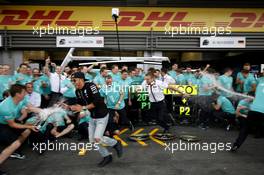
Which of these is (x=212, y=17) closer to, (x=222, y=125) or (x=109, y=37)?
(x=109, y=37)

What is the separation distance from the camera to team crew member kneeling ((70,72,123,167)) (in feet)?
16.1

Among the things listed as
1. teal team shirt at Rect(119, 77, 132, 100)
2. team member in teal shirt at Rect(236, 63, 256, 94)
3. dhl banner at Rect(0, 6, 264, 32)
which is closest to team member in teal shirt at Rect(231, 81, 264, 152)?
team member in teal shirt at Rect(236, 63, 256, 94)

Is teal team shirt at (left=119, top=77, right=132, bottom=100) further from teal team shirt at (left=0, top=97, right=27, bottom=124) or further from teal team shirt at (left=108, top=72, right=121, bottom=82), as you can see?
teal team shirt at (left=0, top=97, right=27, bottom=124)

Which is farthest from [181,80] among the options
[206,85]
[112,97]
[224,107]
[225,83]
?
[112,97]

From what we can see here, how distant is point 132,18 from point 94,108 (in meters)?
9.54

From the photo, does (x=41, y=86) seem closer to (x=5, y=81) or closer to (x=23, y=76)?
(x=23, y=76)

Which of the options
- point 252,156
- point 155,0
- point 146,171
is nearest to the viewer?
point 146,171

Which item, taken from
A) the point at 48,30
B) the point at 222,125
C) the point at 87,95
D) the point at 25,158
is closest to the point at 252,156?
the point at 222,125

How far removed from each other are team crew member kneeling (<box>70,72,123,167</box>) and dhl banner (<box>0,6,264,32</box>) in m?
9.06

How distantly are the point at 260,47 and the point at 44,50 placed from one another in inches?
473

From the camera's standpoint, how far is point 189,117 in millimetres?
9258

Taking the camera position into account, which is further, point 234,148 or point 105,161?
point 234,148

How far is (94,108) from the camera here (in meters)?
5.01

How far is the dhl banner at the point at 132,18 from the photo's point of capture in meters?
13.3
